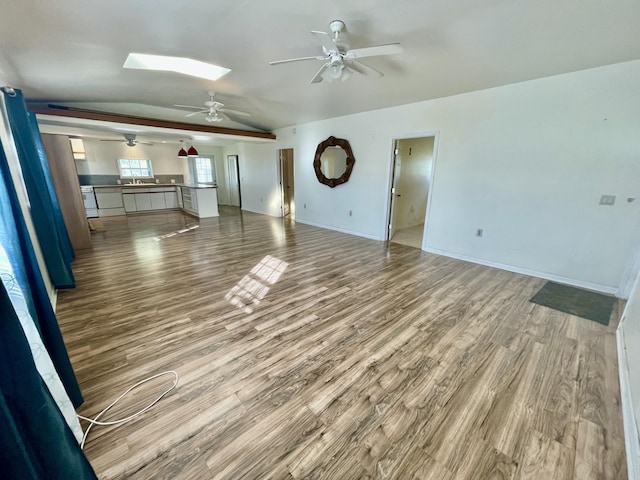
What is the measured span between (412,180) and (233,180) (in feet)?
22.6

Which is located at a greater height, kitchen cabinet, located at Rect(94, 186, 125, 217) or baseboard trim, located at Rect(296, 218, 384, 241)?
kitchen cabinet, located at Rect(94, 186, 125, 217)

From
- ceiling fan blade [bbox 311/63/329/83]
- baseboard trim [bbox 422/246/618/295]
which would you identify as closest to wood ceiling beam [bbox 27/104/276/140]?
ceiling fan blade [bbox 311/63/329/83]

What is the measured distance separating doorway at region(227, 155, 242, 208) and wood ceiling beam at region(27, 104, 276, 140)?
2.97 metres

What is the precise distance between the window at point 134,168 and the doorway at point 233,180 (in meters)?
2.60

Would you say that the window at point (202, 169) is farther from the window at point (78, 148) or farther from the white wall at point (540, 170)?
the white wall at point (540, 170)

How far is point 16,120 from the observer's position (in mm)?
2736

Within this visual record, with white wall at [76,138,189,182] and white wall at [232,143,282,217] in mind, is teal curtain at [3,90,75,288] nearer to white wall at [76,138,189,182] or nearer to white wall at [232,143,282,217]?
white wall at [232,143,282,217]

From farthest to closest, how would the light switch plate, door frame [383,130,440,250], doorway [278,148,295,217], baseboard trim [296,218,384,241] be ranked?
1. doorway [278,148,295,217]
2. baseboard trim [296,218,384,241]
3. door frame [383,130,440,250]
4. the light switch plate

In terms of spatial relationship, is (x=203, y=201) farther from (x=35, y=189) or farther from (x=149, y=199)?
(x=35, y=189)

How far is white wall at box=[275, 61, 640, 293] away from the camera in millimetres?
2912

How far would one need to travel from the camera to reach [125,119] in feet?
16.6

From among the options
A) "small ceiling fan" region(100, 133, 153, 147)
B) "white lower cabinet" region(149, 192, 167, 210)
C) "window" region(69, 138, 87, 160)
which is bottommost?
"white lower cabinet" region(149, 192, 167, 210)

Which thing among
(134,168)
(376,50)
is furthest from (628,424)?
(134,168)

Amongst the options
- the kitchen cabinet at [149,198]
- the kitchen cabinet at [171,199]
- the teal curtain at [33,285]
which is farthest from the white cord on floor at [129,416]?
the kitchen cabinet at [171,199]
